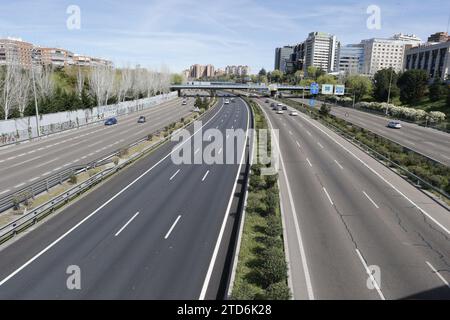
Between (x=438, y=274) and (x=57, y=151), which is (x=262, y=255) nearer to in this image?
(x=438, y=274)

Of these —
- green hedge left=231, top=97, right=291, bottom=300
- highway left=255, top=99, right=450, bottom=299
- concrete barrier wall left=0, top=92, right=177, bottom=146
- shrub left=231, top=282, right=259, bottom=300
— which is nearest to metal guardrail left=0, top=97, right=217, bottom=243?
green hedge left=231, top=97, right=291, bottom=300

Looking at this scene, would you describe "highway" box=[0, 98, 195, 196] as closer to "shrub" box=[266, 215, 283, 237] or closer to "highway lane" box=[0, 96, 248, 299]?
"highway lane" box=[0, 96, 248, 299]

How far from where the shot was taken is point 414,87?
88.8 m

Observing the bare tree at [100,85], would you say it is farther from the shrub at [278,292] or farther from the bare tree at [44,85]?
the shrub at [278,292]

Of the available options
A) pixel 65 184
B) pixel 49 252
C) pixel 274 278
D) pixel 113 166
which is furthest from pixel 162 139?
pixel 274 278

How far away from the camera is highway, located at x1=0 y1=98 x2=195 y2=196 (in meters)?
27.5

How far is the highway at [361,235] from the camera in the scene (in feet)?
41.6

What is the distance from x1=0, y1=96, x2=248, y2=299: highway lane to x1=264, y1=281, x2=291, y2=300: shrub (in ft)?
8.85

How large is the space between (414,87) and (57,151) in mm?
86560

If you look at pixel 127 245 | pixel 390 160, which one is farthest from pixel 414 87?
pixel 127 245

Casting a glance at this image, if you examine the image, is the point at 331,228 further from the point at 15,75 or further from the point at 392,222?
the point at 15,75

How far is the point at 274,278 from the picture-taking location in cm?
1241

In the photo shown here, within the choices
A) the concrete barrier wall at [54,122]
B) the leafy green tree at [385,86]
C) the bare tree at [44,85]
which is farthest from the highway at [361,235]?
the leafy green tree at [385,86]

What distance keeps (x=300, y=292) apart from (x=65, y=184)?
61.4 ft
